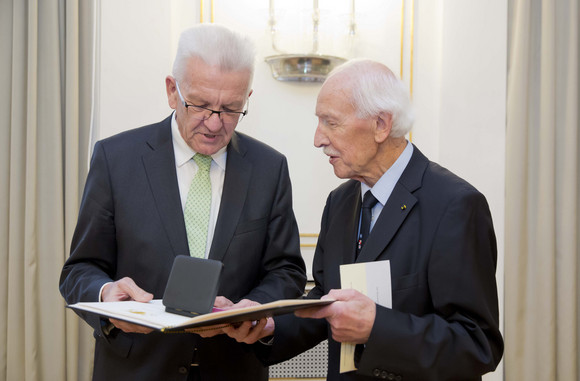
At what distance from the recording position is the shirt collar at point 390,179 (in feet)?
6.25

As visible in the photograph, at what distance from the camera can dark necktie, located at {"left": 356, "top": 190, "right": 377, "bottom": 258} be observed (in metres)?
1.92

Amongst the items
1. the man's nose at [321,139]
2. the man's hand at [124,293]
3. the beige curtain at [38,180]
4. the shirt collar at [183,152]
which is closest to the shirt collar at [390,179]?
the man's nose at [321,139]

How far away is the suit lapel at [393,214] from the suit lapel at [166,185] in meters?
0.60

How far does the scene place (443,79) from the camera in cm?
409

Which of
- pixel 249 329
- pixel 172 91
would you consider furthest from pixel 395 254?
pixel 172 91

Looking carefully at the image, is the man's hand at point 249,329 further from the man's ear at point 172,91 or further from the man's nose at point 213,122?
the man's ear at point 172,91

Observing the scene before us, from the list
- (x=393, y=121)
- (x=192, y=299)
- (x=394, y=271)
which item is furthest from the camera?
(x=393, y=121)

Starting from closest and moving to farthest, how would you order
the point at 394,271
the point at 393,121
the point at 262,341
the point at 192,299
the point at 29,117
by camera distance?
the point at 192,299, the point at 394,271, the point at 393,121, the point at 262,341, the point at 29,117

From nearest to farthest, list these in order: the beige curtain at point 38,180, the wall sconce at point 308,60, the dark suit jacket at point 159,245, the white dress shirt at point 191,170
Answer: the dark suit jacket at point 159,245 < the white dress shirt at point 191,170 < the beige curtain at point 38,180 < the wall sconce at point 308,60

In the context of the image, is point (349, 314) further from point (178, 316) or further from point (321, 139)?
point (321, 139)

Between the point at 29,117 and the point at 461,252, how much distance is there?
2.94 meters

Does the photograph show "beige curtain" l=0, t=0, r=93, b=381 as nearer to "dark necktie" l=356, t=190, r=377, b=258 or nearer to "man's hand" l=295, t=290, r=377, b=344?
"dark necktie" l=356, t=190, r=377, b=258

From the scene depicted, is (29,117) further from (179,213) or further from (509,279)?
(509,279)

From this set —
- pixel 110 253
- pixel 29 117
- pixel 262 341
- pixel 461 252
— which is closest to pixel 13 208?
pixel 29 117
